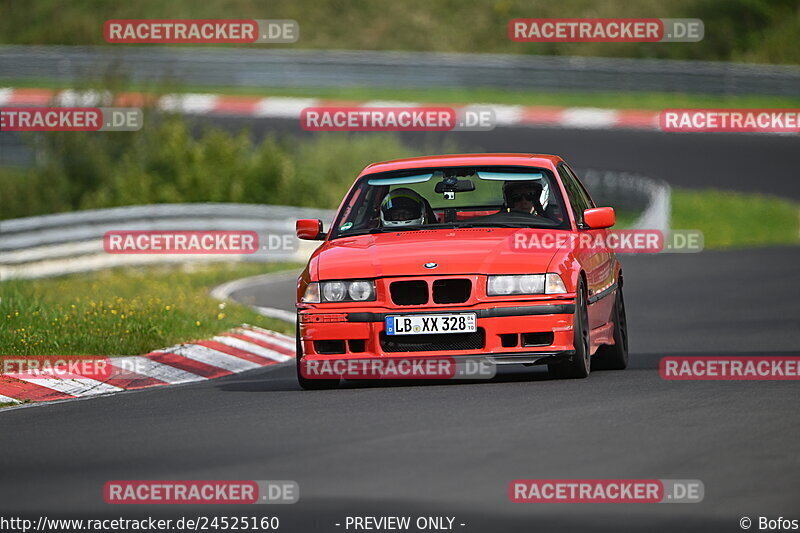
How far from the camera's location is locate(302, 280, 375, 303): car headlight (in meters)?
10.9

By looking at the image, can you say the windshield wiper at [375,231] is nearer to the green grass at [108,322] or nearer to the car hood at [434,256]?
the car hood at [434,256]

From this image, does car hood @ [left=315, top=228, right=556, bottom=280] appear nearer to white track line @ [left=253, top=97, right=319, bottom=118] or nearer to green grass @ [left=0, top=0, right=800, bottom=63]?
white track line @ [left=253, top=97, right=319, bottom=118]

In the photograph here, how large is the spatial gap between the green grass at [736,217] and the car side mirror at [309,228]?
17362 mm

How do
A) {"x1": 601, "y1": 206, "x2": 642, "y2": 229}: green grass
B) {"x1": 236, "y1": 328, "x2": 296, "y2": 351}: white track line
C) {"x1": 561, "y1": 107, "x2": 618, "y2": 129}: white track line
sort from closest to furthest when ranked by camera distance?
{"x1": 236, "y1": 328, "x2": 296, "y2": 351}: white track line → {"x1": 601, "y1": 206, "x2": 642, "y2": 229}: green grass → {"x1": 561, "y1": 107, "x2": 618, "y2": 129}: white track line

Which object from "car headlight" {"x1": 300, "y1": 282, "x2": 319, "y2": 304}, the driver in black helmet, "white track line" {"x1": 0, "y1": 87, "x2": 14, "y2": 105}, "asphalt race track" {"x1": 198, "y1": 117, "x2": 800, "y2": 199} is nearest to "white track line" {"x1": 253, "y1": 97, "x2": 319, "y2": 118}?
"asphalt race track" {"x1": 198, "y1": 117, "x2": 800, "y2": 199}

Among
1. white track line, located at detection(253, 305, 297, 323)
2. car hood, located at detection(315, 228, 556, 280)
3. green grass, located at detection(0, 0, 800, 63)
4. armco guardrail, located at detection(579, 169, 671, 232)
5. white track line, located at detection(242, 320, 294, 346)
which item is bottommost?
white track line, located at detection(242, 320, 294, 346)

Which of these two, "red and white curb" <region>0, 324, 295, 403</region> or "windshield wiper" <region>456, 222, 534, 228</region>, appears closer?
"windshield wiper" <region>456, 222, 534, 228</region>

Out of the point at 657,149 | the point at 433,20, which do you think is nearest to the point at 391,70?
the point at 433,20

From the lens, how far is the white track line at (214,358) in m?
13.6

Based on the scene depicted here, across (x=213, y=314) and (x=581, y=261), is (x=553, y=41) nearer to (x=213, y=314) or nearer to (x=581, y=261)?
(x=213, y=314)

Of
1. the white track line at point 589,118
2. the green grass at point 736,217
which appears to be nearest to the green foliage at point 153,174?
the green grass at point 736,217

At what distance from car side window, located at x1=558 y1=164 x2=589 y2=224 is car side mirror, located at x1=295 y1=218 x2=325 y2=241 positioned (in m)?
1.76

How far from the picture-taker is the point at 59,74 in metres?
43.7

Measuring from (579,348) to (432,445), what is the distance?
9.24 feet
